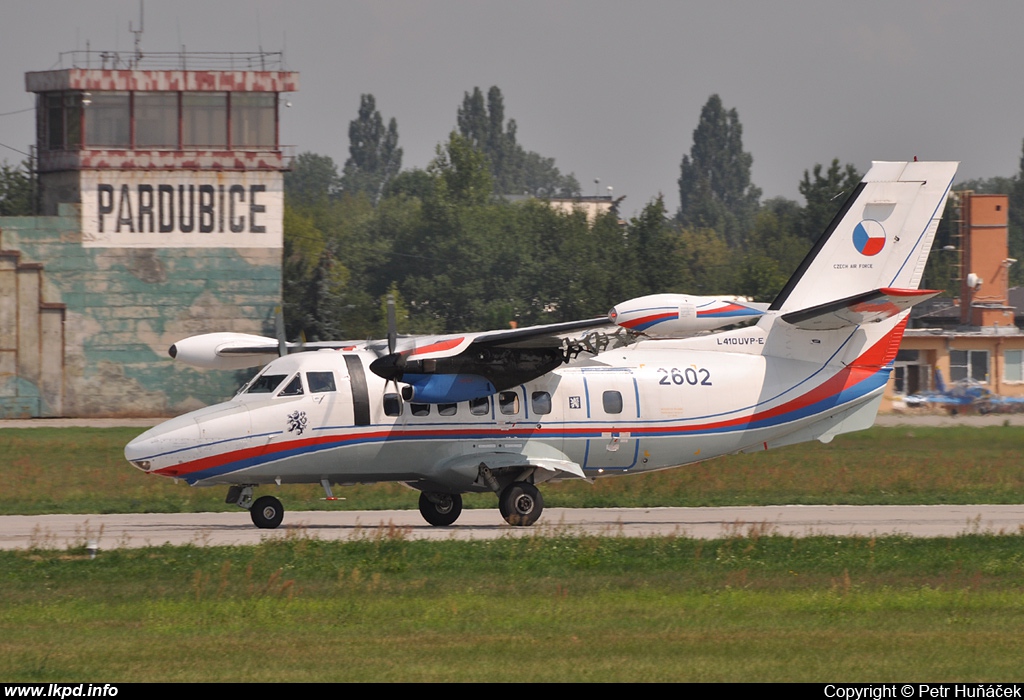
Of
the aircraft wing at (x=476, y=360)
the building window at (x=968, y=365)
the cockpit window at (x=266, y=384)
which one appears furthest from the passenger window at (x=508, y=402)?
the building window at (x=968, y=365)

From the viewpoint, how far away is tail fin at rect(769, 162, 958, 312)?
21078mm

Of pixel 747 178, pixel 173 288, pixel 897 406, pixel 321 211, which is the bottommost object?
pixel 897 406

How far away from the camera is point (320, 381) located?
19.1 m

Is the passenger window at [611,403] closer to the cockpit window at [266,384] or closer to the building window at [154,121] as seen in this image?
the cockpit window at [266,384]

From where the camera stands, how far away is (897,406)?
51.8m

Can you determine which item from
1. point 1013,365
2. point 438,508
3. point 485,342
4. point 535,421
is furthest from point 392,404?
point 1013,365

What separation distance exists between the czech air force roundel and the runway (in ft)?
15.4

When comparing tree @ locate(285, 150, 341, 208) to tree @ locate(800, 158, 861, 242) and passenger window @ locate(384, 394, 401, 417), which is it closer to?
tree @ locate(800, 158, 861, 242)

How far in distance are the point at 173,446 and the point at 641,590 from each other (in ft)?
25.5

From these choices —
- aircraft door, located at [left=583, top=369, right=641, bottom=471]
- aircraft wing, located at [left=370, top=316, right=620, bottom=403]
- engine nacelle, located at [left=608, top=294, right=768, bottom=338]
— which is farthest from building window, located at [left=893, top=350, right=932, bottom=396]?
engine nacelle, located at [left=608, top=294, right=768, bottom=338]

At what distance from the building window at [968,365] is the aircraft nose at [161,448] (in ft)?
144

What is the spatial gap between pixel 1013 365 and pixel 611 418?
40.4 metres

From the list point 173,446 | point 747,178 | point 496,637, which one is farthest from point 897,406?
point 747,178
